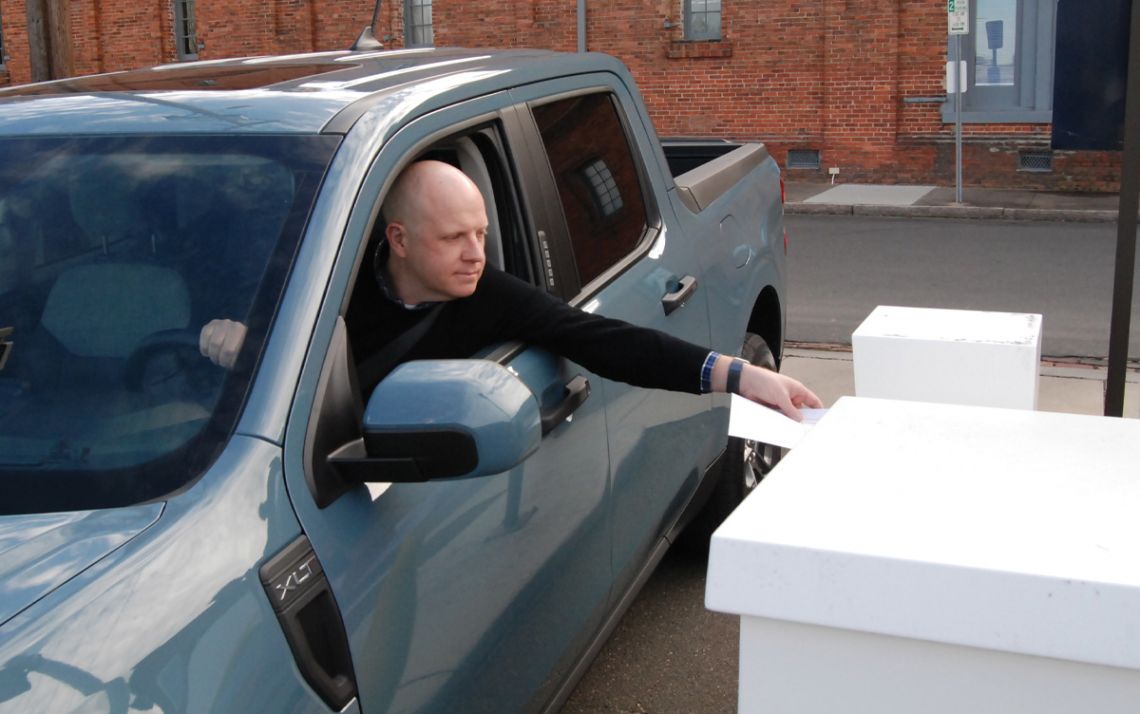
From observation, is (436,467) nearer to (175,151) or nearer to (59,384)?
(59,384)

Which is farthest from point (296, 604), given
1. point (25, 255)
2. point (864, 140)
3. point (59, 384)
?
point (864, 140)

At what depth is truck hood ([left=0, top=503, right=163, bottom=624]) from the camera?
5.79 feet

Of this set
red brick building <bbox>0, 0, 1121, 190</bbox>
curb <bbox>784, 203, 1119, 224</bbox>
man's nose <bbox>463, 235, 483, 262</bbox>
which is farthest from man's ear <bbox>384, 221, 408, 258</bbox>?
red brick building <bbox>0, 0, 1121, 190</bbox>

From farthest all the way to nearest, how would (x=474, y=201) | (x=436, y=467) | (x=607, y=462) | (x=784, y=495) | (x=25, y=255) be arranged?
(x=607, y=462)
(x=474, y=201)
(x=25, y=255)
(x=436, y=467)
(x=784, y=495)

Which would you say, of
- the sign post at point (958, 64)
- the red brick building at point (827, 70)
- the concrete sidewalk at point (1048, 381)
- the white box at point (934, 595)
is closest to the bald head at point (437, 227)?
the white box at point (934, 595)

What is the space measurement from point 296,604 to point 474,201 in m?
1.09

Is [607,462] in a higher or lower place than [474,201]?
lower

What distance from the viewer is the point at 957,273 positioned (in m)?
12.3

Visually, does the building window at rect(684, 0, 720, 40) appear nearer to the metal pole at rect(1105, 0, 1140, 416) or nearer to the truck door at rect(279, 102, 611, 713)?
the metal pole at rect(1105, 0, 1140, 416)

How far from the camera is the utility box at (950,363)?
109 inches

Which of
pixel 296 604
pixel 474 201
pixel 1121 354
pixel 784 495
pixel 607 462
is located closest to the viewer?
pixel 784 495

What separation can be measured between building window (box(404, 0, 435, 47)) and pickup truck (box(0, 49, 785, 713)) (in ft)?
67.2

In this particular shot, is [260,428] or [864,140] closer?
[260,428]

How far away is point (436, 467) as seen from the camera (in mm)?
2203
